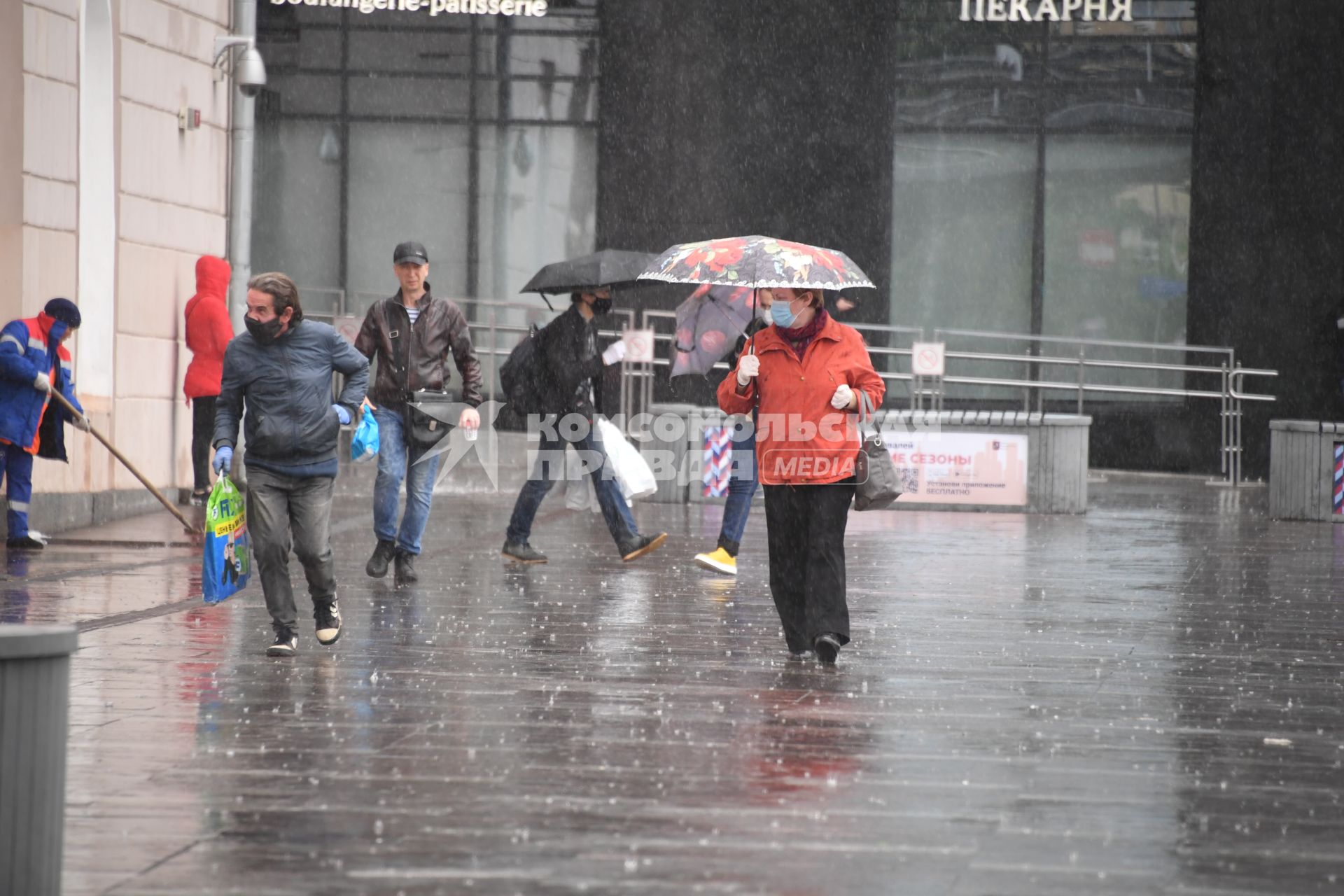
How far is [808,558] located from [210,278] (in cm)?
845

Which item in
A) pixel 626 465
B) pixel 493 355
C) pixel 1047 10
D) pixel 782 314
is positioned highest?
pixel 1047 10

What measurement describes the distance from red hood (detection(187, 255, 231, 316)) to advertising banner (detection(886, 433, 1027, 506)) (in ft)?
19.9

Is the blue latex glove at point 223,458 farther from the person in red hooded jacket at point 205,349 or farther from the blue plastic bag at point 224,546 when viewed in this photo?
the person in red hooded jacket at point 205,349

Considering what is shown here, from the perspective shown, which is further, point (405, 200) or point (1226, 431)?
point (405, 200)

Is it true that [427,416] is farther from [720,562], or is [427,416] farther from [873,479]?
[873,479]

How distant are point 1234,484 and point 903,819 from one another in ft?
55.5

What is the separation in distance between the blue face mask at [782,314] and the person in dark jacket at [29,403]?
5.86 meters

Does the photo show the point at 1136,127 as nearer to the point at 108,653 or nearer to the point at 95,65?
the point at 95,65

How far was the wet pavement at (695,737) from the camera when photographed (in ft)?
15.4

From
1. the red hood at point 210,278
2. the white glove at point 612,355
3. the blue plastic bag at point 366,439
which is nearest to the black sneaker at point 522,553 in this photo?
the white glove at point 612,355

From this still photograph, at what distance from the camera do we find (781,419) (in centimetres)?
780

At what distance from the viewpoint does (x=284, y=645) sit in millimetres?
7883

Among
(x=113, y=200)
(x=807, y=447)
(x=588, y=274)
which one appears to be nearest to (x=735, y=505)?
(x=588, y=274)

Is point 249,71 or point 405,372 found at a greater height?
point 249,71
